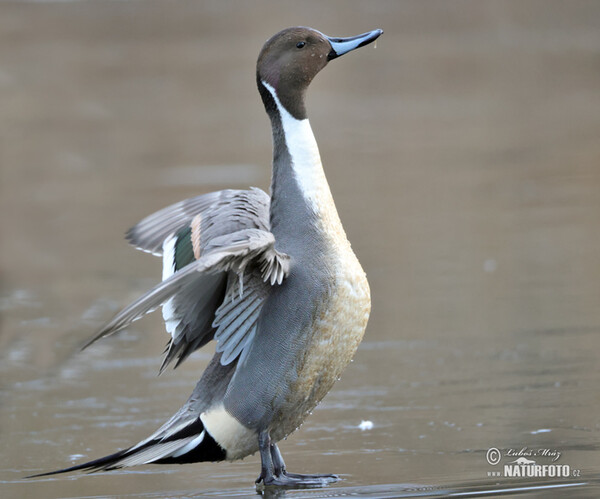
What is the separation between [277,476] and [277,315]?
0.69 metres

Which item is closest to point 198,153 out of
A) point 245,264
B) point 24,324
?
point 24,324

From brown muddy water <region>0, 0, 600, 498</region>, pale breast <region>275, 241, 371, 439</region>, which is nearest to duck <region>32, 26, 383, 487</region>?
pale breast <region>275, 241, 371, 439</region>

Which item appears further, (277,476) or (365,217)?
(365,217)

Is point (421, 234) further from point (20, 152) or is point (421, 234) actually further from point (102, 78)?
point (102, 78)

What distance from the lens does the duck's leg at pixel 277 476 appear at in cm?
473

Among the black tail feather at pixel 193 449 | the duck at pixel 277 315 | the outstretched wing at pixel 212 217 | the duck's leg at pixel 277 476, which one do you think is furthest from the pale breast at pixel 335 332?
the outstretched wing at pixel 212 217

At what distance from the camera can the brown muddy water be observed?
5.28 metres

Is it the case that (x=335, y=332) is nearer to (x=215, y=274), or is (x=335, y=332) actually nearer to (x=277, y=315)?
(x=277, y=315)

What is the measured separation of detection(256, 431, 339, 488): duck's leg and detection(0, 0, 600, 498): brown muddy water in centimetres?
9

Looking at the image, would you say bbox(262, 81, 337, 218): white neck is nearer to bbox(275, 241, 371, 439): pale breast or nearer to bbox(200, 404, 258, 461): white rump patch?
bbox(275, 241, 371, 439): pale breast

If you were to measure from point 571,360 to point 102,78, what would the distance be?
11.1m

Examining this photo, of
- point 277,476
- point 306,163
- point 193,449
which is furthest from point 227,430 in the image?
point 306,163

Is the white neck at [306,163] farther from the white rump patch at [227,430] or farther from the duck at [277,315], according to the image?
the white rump patch at [227,430]

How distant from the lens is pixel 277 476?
484 cm
